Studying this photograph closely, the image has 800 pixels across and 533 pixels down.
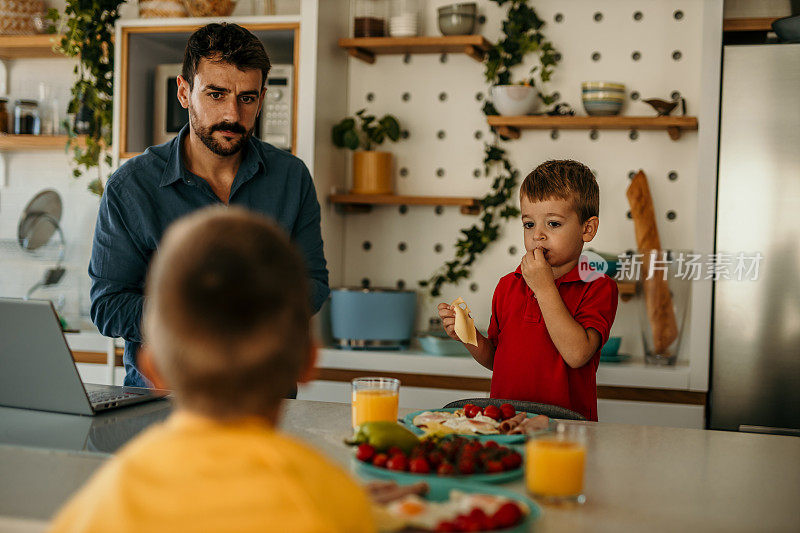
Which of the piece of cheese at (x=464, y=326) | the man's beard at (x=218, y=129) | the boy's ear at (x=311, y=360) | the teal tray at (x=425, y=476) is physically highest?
the man's beard at (x=218, y=129)

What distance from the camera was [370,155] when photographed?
318 centimetres

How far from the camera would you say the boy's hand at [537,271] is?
1.75m

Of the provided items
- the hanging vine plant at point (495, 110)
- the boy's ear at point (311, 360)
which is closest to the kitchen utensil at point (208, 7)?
the hanging vine plant at point (495, 110)

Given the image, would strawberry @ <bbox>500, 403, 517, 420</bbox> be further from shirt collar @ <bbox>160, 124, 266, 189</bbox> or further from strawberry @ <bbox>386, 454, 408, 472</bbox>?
shirt collar @ <bbox>160, 124, 266, 189</bbox>

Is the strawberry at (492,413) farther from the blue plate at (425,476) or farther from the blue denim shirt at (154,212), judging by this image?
the blue denim shirt at (154,212)

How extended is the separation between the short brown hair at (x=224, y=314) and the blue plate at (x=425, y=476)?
39 cm

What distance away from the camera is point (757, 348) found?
8.40 feet

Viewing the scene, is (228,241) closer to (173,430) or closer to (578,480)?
(173,430)

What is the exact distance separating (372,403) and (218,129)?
94 centimetres

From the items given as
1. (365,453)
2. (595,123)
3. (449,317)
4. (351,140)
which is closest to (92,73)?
(351,140)

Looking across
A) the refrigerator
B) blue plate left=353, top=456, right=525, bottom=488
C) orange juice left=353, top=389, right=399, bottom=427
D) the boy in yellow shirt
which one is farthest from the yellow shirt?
the refrigerator

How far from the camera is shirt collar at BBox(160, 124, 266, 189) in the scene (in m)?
2.03

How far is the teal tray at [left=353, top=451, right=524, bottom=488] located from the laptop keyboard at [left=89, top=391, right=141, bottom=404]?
66cm

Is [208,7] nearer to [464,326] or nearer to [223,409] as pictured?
[464,326]
